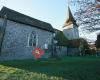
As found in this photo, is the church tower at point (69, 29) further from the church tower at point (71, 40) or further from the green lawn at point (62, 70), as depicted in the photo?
the green lawn at point (62, 70)

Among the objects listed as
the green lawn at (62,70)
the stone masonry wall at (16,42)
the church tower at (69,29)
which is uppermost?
the church tower at (69,29)

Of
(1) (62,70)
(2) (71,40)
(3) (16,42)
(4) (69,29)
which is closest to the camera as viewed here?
(1) (62,70)

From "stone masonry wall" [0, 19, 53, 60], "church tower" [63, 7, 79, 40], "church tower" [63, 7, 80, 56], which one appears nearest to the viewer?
"stone masonry wall" [0, 19, 53, 60]

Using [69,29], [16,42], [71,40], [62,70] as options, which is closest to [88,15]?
[62,70]

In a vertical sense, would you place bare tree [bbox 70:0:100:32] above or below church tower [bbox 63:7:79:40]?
below

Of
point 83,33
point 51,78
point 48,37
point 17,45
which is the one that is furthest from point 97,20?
point 48,37

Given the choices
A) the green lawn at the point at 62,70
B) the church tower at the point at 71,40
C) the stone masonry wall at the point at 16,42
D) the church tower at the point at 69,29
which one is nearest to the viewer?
the green lawn at the point at 62,70

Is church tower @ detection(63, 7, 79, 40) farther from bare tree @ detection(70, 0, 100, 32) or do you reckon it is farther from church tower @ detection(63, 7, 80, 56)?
bare tree @ detection(70, 0, 100, 32)

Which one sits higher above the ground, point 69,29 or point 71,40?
point 69,29

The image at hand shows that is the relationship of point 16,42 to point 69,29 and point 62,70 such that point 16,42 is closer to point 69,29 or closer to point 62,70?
point 62,70

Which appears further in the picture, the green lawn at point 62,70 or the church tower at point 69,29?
the church tower at point 69,29

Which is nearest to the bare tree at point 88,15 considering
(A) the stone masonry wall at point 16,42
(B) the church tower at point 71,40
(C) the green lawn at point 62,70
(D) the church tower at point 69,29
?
(C) the green lawn at point 62,70

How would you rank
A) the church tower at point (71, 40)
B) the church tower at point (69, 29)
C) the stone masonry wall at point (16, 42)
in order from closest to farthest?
1. the stone masonry wall at point (16, 42)
2. the church tower at point (71, 40)
3. the church tower at point (69, 29)

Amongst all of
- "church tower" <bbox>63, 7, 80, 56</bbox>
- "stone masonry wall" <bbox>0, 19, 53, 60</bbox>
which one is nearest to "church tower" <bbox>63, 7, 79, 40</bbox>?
"church tower" <bbox>63, 7, 80, 56</bbox>
